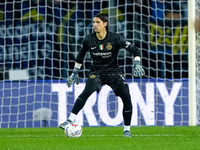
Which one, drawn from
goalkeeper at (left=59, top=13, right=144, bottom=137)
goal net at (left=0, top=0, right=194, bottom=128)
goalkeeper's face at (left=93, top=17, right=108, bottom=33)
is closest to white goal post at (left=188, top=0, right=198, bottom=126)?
goal net at (left=0, top=0, right=194, bottom=128)

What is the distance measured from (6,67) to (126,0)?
126 inches

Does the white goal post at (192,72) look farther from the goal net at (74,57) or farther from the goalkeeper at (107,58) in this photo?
the goalkeeper at (107,58)

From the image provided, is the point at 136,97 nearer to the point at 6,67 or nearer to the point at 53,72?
the point at 53,72

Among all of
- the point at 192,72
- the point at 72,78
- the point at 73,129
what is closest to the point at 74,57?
the point at 192,72

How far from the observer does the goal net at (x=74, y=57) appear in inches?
439

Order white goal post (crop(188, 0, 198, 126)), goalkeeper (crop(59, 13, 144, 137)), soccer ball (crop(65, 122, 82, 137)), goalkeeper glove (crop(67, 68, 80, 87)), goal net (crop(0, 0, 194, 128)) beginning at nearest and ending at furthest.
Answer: soccer ball (crop(65, 122, 82, 137)) < goalkeeper (crop(59, 13, 144, 137)) < goalkeeper glove (crop(67, 68, 80, 87)) < white goal post (crop(188, 0, 198, 126)) < goal net (crop(0, 0, 194, 128))

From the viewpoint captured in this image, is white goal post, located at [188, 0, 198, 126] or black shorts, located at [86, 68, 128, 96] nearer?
black shorts, located at [86, 68, 128, 96]

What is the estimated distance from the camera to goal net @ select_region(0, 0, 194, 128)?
11141 millimetres

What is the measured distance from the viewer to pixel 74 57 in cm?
1298

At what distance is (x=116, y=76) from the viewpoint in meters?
7.46

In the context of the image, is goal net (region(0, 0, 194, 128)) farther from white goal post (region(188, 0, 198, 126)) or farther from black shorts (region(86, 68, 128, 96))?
black shorts (region(86, 68, 128, 96))

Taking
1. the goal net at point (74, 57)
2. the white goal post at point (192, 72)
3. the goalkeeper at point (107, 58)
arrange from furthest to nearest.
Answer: the goal net at point (74, 57) → the white goal post at point (192, 72) → the goalkeeper at point (107, 58)

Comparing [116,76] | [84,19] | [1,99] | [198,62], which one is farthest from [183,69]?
[116,76]

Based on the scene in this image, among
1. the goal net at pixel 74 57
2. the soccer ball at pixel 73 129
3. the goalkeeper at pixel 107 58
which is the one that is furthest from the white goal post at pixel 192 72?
the soccer ball at pixel 73 129
